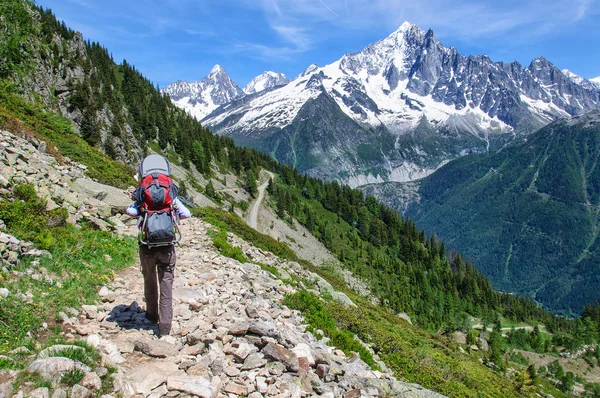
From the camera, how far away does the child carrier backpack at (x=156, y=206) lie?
341 inches

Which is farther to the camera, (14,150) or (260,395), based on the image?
(14,150)

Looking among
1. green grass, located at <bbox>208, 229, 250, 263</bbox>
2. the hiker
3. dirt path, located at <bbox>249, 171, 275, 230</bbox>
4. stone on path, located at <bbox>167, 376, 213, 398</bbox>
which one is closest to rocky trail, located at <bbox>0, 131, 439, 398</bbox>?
stone on path, located at <bbox>167, 376, 213, 398</bbox>

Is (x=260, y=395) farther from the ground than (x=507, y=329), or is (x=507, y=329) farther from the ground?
(x=260, y=395)

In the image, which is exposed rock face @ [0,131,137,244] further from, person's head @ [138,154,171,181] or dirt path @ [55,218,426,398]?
person's head @ [138,154,171,181]

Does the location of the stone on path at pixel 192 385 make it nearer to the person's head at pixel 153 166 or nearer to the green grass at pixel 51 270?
the green grass at pixel 51 270

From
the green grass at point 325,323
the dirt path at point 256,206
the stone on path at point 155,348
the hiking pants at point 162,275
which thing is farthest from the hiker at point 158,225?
the dirt path at point 256,206

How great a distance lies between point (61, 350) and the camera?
21.6 ft

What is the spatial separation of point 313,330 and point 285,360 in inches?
152

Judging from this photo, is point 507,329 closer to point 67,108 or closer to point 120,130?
point 120,130

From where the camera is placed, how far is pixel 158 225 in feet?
28.3

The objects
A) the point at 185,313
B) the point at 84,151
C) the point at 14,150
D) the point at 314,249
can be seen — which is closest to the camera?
the point at 185,313

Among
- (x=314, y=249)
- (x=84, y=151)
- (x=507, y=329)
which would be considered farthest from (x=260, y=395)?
(x=507, y=329)

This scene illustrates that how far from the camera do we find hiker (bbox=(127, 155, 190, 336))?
28.6ft

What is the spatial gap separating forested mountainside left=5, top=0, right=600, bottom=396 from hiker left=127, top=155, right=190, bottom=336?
11.3 feet
